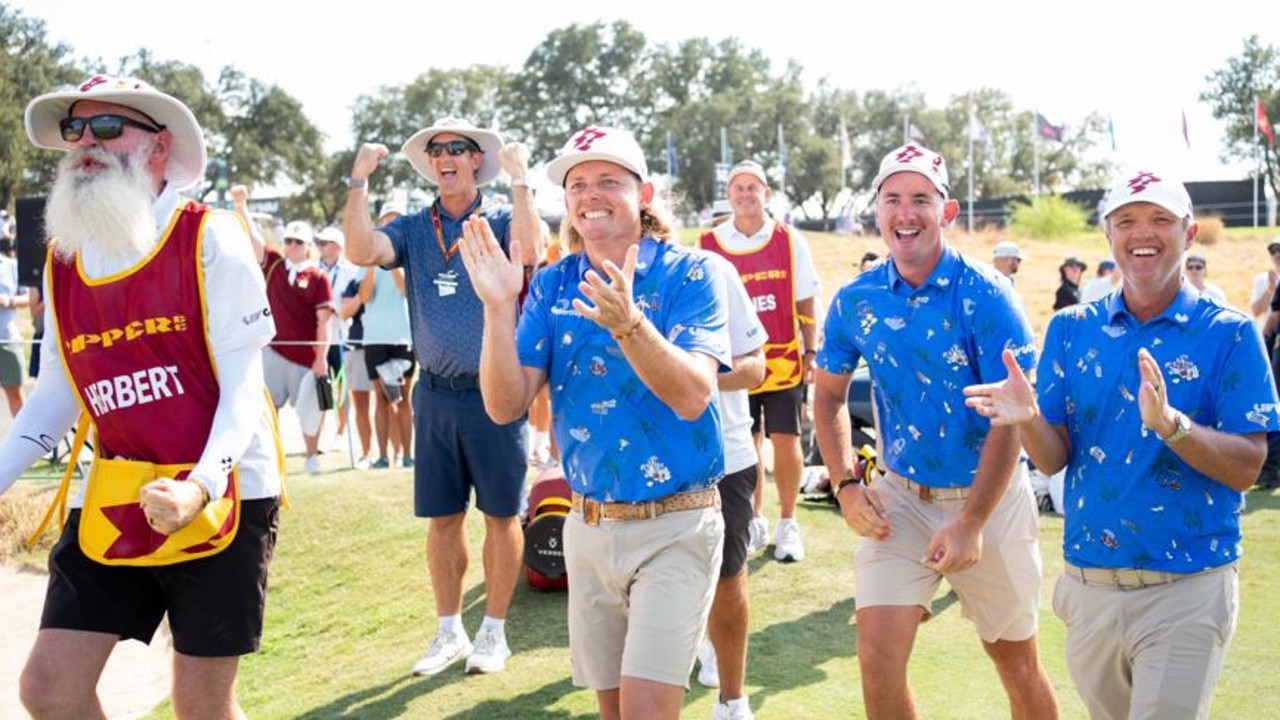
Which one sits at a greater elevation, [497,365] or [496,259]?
[496,259]

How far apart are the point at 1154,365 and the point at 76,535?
311 cm

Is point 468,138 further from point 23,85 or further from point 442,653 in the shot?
point 23,85

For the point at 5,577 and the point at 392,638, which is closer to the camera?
the point at 392,638

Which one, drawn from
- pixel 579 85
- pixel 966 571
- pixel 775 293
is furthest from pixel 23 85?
pixel 966 571

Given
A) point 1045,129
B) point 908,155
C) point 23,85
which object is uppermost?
point 23,85

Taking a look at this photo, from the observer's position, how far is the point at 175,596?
3689 mm

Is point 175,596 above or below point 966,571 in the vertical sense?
above

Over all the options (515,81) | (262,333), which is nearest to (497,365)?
(262,333)

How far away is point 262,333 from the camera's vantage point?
3736 millimetres

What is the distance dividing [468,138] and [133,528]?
119 inches

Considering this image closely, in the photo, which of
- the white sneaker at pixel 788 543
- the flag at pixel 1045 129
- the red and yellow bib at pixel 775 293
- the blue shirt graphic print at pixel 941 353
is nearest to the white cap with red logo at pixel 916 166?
the blue shirt graphic print at pixel 941 353

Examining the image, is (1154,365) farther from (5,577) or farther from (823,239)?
(823,239)

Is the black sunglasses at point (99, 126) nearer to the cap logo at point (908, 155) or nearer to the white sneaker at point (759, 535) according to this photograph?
the cap logo at point (908, 155)

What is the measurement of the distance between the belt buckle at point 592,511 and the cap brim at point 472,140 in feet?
8.63
